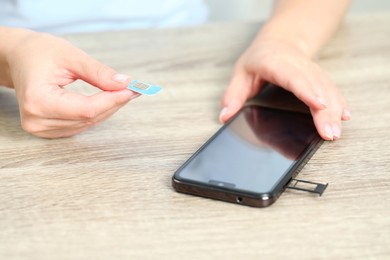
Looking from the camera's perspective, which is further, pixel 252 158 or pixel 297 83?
pixel 297 83

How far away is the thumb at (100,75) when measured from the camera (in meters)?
0.68

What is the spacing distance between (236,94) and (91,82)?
0.17 metres

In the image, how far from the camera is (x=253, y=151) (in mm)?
649

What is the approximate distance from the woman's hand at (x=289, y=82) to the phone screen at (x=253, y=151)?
2 cm

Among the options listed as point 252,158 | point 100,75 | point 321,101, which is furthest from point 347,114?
point 100,75

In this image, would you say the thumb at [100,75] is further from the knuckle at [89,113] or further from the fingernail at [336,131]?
the fingernail at [336,131]

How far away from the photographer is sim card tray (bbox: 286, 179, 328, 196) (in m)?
0.59

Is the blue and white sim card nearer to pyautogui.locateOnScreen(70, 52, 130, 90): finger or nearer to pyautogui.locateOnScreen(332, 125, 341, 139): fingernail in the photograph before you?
pyautogui.locateOnScreen(70, 52, 130, 90): finger

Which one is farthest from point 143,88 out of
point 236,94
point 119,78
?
point 236,94

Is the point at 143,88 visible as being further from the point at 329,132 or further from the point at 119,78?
the point at 329,132

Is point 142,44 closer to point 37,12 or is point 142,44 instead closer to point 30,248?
point 37,12

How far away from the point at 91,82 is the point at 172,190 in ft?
0.51

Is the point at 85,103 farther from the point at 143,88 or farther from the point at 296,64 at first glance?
the point at 296,64

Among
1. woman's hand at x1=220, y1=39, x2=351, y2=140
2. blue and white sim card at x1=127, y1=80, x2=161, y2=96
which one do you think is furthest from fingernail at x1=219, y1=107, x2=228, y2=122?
blue and white sim card at x1=127, y1=80, x2=161, y2=96
